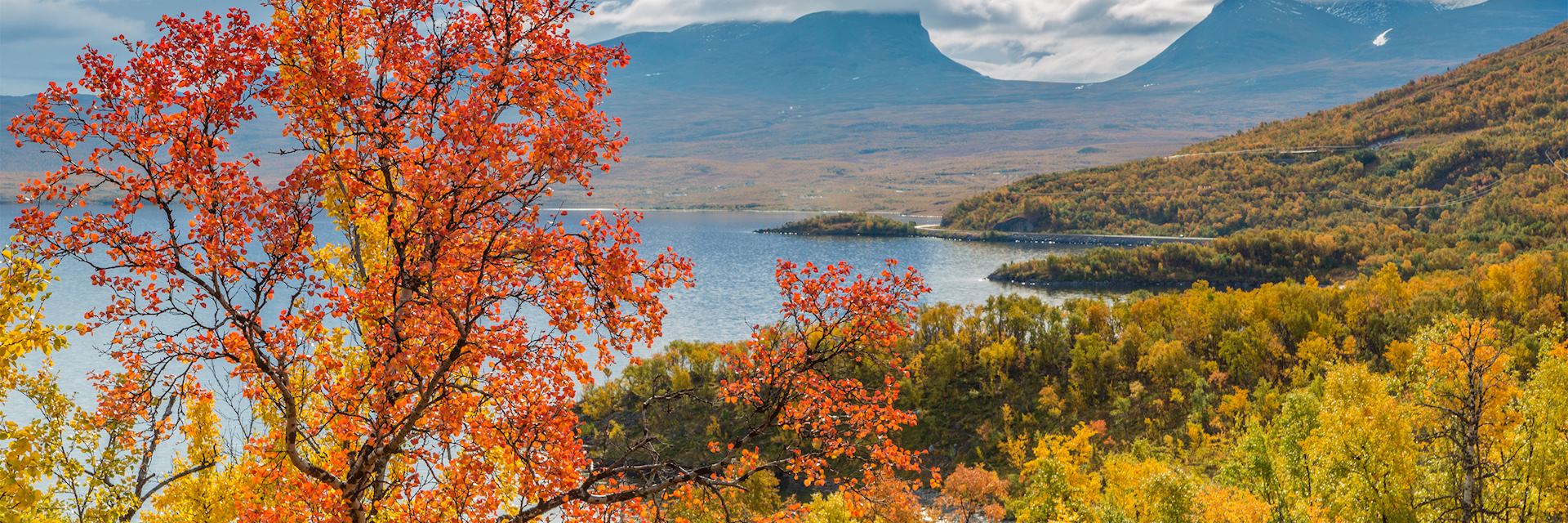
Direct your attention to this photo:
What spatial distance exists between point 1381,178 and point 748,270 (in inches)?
3433

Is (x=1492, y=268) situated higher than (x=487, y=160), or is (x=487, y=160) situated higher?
(x=487, y=160)

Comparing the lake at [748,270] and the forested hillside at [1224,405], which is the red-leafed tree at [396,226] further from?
the lake at [748,270]

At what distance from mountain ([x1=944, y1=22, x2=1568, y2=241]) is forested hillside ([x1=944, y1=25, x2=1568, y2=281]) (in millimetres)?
245

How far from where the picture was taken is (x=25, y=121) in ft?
24.3

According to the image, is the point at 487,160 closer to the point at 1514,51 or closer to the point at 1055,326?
A: the point at 1055,326

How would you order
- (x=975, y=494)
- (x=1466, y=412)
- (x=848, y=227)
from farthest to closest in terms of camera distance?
1. (x=848, y=227)
2. (x=975, y=494)
3. (x=1466, y=412)

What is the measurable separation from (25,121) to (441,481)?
405cm

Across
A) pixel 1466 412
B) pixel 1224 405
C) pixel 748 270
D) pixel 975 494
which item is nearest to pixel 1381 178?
pixel 748 270

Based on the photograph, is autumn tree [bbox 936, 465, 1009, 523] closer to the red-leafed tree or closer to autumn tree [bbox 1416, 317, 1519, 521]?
autumn tree [bbox 1416, 317, 1519, 521]

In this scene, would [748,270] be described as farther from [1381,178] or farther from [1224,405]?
[1381,178]

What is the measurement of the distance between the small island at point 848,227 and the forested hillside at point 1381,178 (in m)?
13.0

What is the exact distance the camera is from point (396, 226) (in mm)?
8500

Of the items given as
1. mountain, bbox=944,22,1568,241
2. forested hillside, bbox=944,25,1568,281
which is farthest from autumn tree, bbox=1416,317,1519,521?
mountain, bbox=944,22,1568,241

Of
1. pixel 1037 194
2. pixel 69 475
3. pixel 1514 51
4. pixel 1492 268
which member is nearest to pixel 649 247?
pixel 1037 194
